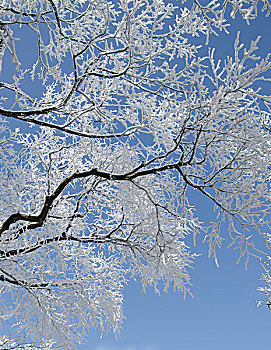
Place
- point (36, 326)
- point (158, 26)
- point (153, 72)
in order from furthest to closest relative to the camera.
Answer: point (36, 326) < point (153, 72) < point (158, 26)

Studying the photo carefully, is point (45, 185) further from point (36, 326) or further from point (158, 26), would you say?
point (158, 26)

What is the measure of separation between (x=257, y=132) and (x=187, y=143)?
1140 mm

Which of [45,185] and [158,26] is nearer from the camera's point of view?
[158,26]

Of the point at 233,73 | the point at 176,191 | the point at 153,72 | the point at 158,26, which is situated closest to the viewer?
the point at 233,73

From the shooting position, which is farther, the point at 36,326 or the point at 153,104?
the point at 36,326

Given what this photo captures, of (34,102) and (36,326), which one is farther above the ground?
(34,102)

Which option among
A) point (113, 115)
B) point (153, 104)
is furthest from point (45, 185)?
point (153, 104)

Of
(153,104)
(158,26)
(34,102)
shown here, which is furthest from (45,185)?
(158,26)

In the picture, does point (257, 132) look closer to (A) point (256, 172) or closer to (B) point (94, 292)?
(A) point (256, 172)

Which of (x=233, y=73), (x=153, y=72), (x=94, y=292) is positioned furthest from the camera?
(x=94, y=292)

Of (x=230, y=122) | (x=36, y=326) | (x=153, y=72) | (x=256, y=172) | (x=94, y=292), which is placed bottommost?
(x=36, y=326)

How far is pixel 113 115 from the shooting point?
508 cm

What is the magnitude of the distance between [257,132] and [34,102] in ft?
10.4

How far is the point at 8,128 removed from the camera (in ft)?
23.7
